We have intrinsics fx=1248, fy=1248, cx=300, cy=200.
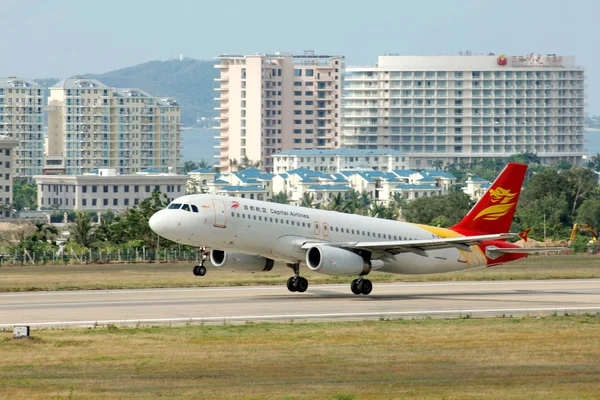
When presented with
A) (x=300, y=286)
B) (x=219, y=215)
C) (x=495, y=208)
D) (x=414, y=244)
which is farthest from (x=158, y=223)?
(x=495, y=208)

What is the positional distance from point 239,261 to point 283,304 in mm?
5322

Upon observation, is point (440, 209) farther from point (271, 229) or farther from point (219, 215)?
point (219, 215)

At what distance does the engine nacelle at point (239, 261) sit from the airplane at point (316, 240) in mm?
45

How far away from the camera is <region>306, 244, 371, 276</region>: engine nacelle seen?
5391 centimetres

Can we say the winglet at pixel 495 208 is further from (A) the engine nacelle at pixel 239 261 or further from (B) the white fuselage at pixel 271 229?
(A) the engine nacelle at pixel 239 261

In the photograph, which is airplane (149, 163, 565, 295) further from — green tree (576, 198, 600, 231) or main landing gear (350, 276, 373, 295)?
green tree (576, 198, 600, 231)

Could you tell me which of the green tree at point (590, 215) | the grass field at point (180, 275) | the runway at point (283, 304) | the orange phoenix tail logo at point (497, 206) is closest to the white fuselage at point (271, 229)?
the runway at point (283, 304)

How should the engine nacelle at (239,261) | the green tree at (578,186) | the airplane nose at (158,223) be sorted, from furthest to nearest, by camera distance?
the green tree at (578,186) < the engine nacelle at (239,261) < the airplane nose at (158,223)

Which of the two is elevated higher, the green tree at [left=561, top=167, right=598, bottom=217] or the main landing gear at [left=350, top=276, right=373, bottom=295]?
the green tree at [left=561, top=167, right=598, bottom=217]

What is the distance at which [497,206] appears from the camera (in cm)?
6219

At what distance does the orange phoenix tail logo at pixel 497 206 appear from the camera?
6216 centimetres

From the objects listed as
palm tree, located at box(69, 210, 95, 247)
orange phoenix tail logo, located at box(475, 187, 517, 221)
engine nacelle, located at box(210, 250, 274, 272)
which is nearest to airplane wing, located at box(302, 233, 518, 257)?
engine nacelle, located at box(210, 250, 274, 272)

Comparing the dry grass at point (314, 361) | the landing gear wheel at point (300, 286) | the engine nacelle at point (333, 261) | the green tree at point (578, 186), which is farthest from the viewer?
the green tree at point (578, 186)

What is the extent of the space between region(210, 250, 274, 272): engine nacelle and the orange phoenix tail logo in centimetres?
1179
